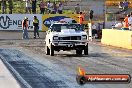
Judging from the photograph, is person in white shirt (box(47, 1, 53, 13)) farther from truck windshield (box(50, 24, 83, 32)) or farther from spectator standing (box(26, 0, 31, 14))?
truck windshield (box(50, 24, 83, 32))

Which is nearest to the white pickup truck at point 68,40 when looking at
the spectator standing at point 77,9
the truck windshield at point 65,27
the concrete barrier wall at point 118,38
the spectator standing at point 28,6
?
the truck windshield at point 65,27

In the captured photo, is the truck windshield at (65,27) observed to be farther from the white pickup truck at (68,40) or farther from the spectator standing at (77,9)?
the spectator standing at (77,9)

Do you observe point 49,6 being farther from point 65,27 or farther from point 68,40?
point 68,40

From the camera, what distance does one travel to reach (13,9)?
48750 mm

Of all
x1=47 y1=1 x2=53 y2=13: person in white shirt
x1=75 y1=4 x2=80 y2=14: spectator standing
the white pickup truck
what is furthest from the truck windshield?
x1=47 y1=1 x2=53 y2=13: person in white shirt

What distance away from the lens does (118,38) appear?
93.5ft

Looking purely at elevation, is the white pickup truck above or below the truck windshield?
below

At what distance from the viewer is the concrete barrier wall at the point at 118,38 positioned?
2667 cm

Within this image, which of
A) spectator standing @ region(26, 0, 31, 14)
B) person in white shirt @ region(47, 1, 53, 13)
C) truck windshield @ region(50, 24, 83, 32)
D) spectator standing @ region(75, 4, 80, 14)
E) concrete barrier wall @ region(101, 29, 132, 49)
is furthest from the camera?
person in white shirt @ region(47, 1, 53, 13)

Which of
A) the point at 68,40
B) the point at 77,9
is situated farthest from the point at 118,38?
the point at 77,9

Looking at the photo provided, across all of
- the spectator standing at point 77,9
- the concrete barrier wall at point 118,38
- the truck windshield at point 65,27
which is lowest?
the concrete barrier wall at point 118,38

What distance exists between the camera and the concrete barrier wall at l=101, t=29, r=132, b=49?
2667 centimetres

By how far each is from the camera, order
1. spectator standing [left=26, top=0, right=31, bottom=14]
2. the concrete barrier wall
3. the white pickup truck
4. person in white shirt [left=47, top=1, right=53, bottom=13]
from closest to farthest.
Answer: the white pickup truck < the concrete barrier wall < spectator standing [left=26, top=0, right=31, bottom=14] < person in white shirt [left=47, top=1, right=53, bottom=13]

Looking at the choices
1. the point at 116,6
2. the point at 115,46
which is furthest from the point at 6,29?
the point at 115,46
